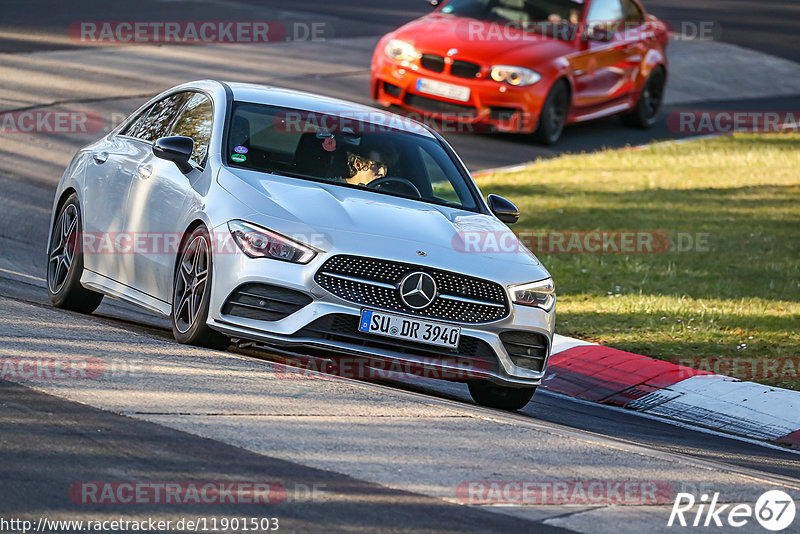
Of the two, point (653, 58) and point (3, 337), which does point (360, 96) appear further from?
point (3, 337)

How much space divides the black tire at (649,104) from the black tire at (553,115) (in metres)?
2.19

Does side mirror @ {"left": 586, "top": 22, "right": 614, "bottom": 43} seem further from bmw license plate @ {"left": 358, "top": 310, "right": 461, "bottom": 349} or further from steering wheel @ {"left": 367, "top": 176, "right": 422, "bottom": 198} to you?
bmw license plate @ {"left": 358, "top": 310, "right": 461, "bottom": 349}

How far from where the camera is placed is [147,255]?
843 cm

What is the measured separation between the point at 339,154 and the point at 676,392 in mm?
3180

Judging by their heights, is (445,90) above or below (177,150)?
below

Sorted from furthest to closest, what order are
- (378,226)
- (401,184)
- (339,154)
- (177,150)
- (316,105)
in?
(316,105), (401,184), (339,154), (177,150), (378,226)

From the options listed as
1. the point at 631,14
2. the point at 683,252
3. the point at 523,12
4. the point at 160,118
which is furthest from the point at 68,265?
the point at 631,14

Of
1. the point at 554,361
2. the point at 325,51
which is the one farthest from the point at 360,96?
the point at 554,361

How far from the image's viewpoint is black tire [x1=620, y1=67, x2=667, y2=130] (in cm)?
2056

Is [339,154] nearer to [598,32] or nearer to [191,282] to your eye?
[191,282]

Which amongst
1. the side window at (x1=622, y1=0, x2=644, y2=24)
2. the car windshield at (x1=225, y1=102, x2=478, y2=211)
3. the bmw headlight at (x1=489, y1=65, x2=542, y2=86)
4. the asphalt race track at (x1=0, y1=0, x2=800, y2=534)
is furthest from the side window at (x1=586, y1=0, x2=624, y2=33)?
the car windshield at (x1=225, y1=102, x2=478, y2=211)

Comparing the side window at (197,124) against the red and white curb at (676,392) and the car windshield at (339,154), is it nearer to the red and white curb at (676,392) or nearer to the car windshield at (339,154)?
the car windshield at (339,154)

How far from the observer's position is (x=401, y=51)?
17969mm

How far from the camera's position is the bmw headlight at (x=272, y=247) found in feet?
24.2
